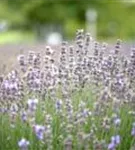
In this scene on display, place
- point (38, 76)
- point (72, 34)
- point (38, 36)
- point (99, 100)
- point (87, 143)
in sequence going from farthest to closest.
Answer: point (38, 36) < point (72, 34) < point (38, 76) < point (99, 100) < point (87, 143)

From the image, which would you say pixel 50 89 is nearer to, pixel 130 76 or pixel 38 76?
pixel 38 76

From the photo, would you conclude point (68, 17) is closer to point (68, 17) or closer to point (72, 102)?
point (68, 17)

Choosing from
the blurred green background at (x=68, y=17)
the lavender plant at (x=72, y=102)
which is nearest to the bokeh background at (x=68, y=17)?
the blurred green background at (x=68, y=17)

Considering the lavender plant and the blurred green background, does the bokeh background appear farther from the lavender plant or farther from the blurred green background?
the lavender plant

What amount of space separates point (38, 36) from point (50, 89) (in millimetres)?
25894

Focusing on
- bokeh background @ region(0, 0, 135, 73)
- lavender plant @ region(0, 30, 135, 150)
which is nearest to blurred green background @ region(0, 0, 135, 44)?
bokeh background @ region(0, 0, 135, 73)

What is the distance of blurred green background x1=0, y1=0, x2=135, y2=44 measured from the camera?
27188 mm

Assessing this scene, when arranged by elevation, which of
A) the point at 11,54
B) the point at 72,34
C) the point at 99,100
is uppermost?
the point at 72,34

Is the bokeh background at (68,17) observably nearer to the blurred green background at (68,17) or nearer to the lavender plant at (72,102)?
the blurred green background at (68,17)

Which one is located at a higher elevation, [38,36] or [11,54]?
[38,36]

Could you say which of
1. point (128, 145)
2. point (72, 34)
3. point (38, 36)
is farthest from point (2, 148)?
point (38, 36)

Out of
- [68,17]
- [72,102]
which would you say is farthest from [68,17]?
[72,102]

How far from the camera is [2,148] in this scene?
3.71 metres

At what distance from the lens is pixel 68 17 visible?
28188mm
